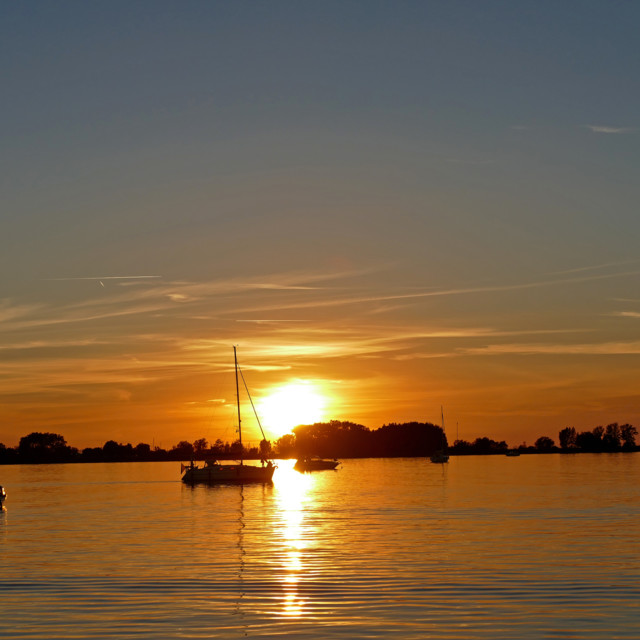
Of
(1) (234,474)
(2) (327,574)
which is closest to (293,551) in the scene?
(2) (327,574)

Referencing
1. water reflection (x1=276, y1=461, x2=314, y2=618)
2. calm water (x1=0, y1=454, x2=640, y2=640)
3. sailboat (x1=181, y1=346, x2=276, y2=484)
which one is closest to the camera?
calm water (x1=0, y1=454, x2=640, y2=640)

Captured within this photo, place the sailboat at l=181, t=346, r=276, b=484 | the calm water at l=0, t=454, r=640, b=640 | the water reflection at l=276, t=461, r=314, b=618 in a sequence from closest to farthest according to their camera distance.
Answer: the calm water at l=0, t=454, r=640, b=640, the water reflection at l=276, t=461, r=314, b=618, the sailboat at l=181, t=346, r=276, b=484

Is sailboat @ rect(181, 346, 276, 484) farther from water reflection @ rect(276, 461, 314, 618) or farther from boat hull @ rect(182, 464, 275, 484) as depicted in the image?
water reflection @ rect(276, 461, 314, 618)

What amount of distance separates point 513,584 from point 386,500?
64.8 metres

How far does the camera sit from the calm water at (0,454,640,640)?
95.0 feet

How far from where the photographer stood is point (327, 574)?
39.9 metres

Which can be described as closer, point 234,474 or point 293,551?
point 293,551

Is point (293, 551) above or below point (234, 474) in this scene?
below

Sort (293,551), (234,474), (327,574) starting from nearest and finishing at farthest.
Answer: (327,574) → (293,551) → (234,474)

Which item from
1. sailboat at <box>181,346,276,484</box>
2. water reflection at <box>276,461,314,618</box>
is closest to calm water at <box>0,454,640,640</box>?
water reflection at <box>276,461,314,618</box>

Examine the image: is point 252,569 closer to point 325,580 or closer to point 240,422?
point 325,580

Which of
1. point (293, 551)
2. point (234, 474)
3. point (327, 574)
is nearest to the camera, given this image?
point (327, 574)

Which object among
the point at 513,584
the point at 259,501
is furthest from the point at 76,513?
the point at 513,584

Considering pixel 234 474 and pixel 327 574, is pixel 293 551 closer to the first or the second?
pixel 327 574
